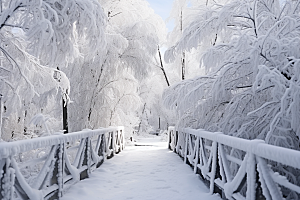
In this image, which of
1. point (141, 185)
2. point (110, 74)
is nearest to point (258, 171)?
point (141, 185)

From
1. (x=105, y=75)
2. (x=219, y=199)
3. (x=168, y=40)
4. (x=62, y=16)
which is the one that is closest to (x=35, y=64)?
(x=62, y=16)

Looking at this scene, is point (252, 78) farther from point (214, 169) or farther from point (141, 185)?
point (141, 185)

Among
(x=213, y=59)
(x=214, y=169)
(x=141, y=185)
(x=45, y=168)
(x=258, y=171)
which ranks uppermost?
(x=213, y=59)

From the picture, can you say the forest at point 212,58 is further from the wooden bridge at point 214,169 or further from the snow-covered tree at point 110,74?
the wooden bridge at point 214,169

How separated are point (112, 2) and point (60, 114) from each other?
203 inches

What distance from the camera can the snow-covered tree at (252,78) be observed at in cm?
340

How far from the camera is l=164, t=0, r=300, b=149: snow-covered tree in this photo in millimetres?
3396

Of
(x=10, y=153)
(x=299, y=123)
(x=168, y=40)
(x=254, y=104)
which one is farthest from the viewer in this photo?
(x=168, y=40)

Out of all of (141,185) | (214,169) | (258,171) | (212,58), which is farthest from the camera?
(212,58)

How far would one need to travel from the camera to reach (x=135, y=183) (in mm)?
4348

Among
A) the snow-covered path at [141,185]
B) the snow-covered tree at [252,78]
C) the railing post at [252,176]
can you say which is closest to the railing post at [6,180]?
the snow-covered path at [141,185]

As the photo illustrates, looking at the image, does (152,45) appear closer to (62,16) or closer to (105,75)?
(105,75)

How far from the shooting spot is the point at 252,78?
4473mm

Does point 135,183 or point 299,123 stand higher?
point 299,123
